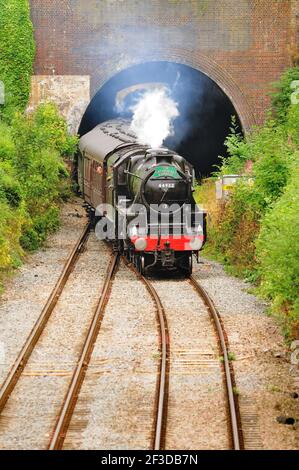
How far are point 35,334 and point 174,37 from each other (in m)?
20.2

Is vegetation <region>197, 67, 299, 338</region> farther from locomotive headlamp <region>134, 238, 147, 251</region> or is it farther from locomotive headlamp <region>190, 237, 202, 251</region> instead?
locomotive headlamp <region>134, 238, 147, 251</region>

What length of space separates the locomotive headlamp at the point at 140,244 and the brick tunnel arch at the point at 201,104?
1409cm

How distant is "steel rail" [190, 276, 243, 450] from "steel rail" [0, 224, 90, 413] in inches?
115

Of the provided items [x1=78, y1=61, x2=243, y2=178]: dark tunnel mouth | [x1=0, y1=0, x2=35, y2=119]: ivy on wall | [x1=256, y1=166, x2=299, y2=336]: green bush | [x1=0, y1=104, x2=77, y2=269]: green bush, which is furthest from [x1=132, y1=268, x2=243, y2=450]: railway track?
[x1=78, y1=61, x2=243, y2=178]: dark tunnel mouth

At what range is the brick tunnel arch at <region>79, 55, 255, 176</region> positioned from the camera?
1363 inches

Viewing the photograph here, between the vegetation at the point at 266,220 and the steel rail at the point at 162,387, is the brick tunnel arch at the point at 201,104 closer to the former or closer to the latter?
the vegetation at the point at 266,220

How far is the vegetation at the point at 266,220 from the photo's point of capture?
14492 mm

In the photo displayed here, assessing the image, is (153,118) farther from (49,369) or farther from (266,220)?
(49,369)

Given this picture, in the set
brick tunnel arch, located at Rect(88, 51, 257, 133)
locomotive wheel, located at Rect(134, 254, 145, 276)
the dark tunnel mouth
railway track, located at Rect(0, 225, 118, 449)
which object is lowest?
locomotive wheel, located at Rect(134, 254, 145, 276)

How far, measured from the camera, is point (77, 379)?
13.8m

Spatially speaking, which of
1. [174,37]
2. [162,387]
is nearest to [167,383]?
[162,387]

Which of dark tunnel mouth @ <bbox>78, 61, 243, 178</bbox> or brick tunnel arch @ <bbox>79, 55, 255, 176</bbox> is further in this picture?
dark tunnel mouth @ <bbox>78, 61, 243, 178</bbox>

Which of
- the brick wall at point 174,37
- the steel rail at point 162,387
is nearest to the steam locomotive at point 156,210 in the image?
the steel rail at point 162,387

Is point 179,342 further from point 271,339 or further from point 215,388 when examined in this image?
point 215,388
